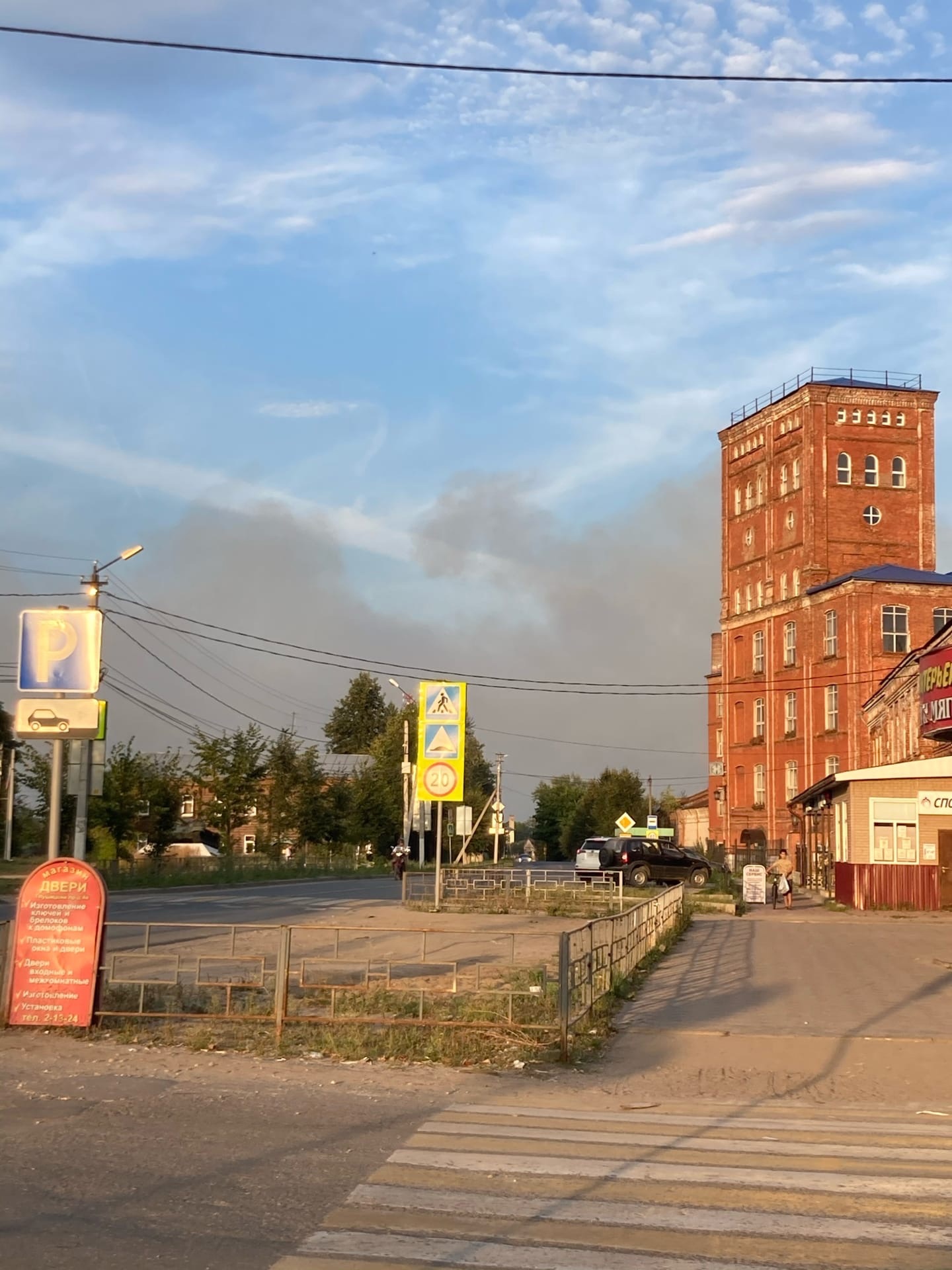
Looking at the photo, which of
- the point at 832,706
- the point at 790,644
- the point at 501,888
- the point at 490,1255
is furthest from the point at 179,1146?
the point at 790,644

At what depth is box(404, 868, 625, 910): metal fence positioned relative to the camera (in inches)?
1430

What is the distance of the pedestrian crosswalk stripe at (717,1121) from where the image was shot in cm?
905

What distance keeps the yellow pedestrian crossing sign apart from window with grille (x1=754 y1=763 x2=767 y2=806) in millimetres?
42651

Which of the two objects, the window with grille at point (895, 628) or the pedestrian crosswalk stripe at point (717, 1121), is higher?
the window with grille at point (895, 628)

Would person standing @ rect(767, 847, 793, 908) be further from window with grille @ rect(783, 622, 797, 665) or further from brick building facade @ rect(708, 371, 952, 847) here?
window with grille @ rect(783, 622, 797, 665)

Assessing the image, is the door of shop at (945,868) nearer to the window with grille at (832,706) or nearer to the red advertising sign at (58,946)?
the red advertising sign at (58,946)

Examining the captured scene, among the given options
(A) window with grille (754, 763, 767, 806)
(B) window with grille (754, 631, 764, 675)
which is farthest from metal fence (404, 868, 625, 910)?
(B) window with grille (754, 631, 764, 675)

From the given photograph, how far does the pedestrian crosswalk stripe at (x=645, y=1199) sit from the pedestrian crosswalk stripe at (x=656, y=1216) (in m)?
0.01

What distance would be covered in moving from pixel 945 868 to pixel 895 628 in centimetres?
3175

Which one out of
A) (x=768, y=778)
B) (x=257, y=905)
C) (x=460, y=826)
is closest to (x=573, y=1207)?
(x=257, y=905)

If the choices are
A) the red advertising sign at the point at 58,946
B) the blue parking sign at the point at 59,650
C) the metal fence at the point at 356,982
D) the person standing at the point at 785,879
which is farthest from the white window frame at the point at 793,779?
the red advertising sign at the point at 58,946

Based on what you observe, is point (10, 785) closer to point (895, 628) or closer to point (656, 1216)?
point (895, 628)

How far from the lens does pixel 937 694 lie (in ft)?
90.5

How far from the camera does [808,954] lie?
74.1 ft
